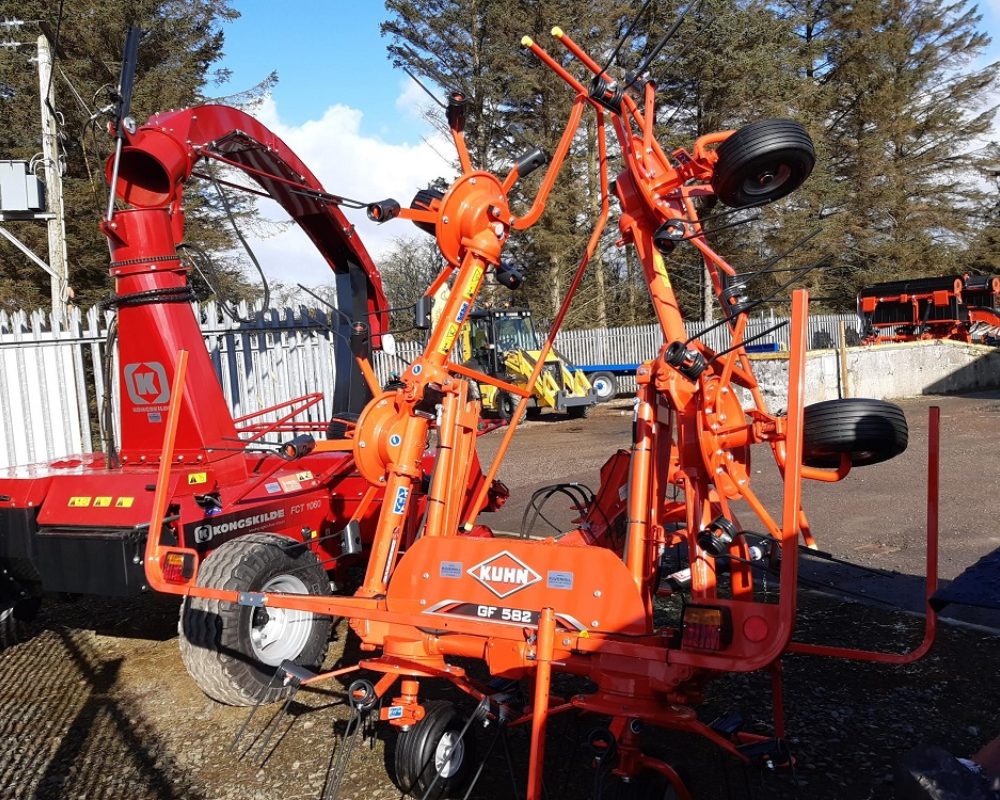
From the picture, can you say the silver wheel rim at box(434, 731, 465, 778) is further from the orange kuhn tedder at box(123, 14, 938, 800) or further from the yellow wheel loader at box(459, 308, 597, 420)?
the yellow wheel loader at box(459, 308, 597, 420)

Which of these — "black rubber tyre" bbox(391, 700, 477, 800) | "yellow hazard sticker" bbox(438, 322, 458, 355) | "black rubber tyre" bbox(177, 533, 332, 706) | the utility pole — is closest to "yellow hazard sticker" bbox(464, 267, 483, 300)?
"yellow hazard sticker" bbox(438, 322, 458, 355)

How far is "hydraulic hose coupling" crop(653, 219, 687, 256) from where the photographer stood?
442 centimetres

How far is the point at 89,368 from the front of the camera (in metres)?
11.7

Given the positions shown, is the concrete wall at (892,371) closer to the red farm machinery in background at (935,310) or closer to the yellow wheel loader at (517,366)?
the red farm machinery in background at (935,310)

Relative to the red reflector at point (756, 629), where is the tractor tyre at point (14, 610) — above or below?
below

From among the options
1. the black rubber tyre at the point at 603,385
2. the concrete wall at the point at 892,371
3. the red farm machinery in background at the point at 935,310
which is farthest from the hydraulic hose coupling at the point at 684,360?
the red farm machinery in background at the point at 935,310

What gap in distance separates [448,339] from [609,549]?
1.41 metres

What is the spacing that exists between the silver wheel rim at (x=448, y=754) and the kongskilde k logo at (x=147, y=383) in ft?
9.17

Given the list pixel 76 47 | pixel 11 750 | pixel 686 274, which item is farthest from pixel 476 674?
pixel 686 274

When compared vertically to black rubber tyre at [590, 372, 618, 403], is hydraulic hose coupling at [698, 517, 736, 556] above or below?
above

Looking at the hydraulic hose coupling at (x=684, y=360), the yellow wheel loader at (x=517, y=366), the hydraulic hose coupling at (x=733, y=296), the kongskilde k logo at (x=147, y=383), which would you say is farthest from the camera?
the yellow wheel loader at (x=517, y=366)

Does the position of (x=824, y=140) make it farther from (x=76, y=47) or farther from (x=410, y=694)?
(x=410, y=694)

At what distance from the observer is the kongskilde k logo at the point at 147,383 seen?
530 cm

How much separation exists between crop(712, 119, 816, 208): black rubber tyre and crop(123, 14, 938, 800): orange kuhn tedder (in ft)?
0.04
